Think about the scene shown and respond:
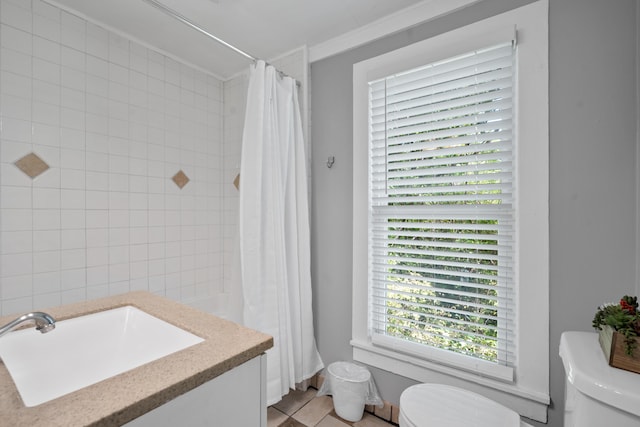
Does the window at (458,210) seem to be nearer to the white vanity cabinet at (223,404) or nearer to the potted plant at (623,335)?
the potted plant at (623,335)

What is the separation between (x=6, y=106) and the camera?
1.53 metres

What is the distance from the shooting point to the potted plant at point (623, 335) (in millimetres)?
837

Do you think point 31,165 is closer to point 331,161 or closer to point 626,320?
point 331,161

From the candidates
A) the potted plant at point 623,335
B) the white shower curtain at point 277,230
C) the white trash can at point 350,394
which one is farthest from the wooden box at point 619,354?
the white shower curtain at point 277,230

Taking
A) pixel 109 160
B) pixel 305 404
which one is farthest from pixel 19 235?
pixel 305 404

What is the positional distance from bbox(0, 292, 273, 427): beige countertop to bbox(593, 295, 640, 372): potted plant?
101cm

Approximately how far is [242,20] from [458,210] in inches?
66.0

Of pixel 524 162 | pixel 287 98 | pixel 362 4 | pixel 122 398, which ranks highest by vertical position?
pixel 362 4

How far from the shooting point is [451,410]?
3.98 ft

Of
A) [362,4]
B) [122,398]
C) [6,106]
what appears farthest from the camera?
[362,4]

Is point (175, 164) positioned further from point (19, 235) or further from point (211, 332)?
point (211, 332)

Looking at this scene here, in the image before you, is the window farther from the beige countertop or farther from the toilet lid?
the beige countertop

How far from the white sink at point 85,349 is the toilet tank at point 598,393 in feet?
3.64

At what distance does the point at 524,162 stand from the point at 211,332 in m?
1.45
